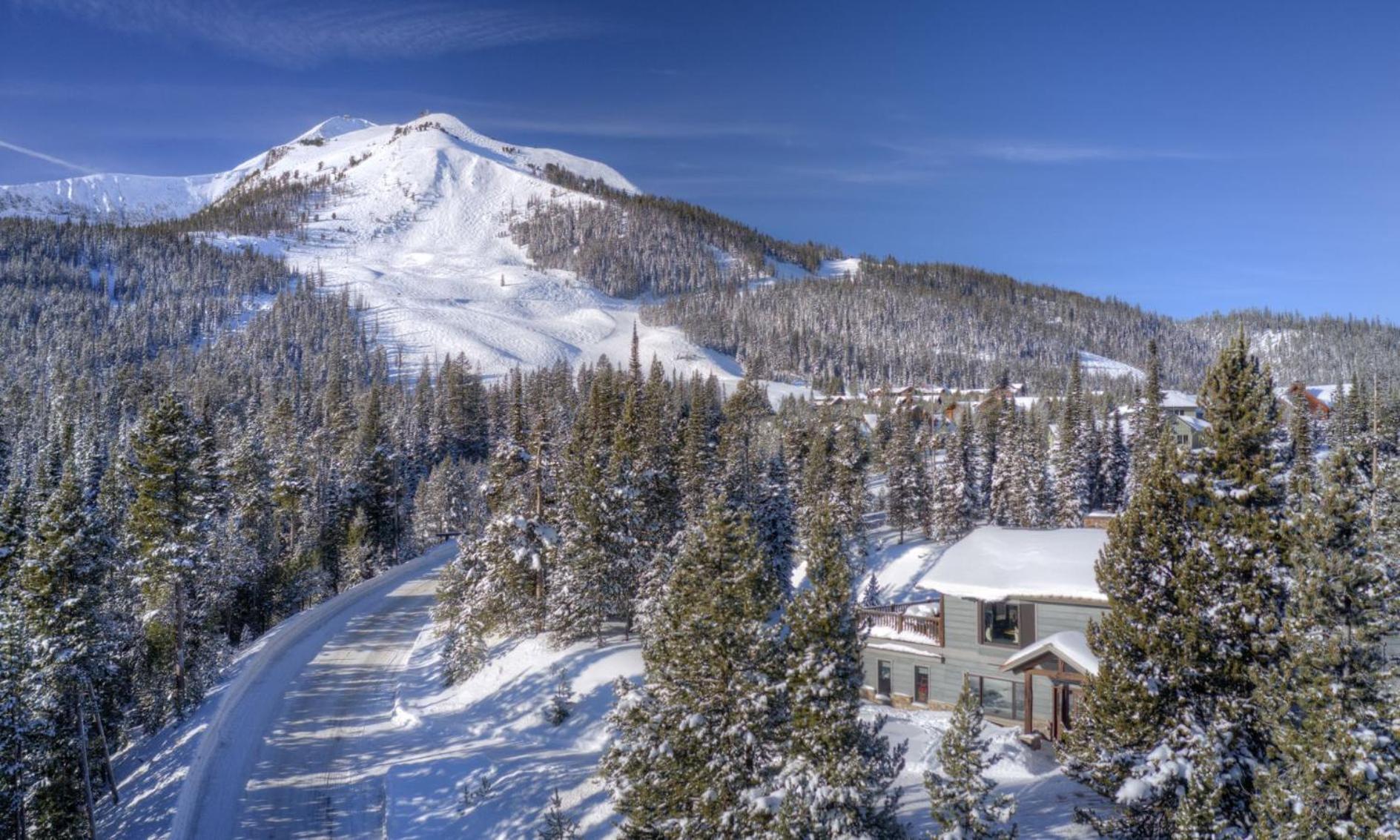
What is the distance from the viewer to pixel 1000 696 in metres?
25.1

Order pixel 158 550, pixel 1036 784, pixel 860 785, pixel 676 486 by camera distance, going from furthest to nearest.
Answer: pixel 676 486
pixel 158 550
pixel 1036 784
pixel 860 785

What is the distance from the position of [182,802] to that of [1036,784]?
24297 millimetres

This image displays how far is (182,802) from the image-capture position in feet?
73.2

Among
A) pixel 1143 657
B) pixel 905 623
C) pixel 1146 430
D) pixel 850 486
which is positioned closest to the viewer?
pixel 1143 657

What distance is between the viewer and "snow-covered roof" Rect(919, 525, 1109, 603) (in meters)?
23.0

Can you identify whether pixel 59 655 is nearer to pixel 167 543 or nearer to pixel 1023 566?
pixel 167 543

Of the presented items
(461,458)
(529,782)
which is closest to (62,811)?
(529,782)

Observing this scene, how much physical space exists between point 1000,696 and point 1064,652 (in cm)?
416

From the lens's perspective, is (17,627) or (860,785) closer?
(860,785)

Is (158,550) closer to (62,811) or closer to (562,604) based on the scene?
(62,811)

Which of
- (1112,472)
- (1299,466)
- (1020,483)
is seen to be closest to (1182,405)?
(1112,472)

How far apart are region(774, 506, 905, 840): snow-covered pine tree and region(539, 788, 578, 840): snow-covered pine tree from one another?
7.04 metres

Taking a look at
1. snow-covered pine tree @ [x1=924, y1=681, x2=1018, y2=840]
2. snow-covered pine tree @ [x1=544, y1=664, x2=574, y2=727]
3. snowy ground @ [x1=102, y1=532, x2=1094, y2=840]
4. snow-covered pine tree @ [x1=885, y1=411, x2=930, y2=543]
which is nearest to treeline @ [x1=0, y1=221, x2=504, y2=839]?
snowy ground @ [x1=102, y1=532, x2=1094, y2=840]

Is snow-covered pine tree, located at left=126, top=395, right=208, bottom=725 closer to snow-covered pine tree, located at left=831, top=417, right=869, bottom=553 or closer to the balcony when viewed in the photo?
the balcony
